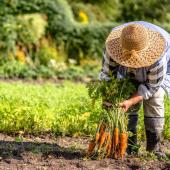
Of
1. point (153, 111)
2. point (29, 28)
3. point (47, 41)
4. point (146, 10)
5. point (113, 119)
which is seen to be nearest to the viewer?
point (113, 119)

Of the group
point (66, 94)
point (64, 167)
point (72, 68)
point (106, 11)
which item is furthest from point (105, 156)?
point (106, 11)

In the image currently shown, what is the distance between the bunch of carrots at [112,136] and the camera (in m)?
5.51

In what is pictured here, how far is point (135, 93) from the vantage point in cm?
554

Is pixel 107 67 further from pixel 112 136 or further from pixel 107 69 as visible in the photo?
pixel 112 136

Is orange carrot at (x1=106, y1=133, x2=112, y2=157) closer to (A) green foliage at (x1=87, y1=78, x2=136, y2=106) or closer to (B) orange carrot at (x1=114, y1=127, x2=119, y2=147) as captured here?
(B) orange carrot at (x1=114, y1=127, x2=119, y2=147)

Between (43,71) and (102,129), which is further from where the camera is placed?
(43,71)

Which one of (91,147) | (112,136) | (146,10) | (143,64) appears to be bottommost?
(91,147)

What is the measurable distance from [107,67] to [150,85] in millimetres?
412

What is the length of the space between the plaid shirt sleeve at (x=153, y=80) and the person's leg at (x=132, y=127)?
33 centimetres

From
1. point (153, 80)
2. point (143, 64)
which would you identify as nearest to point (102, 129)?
point (153, 80)

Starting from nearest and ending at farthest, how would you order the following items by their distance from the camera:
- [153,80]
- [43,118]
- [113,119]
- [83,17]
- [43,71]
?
[153,80]
[113,119]
[43,118]
[43,71]
[83,17]

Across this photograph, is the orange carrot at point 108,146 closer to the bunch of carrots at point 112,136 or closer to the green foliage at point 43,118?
the bunch of carrots at point 112,136

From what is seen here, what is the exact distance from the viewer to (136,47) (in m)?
5.16

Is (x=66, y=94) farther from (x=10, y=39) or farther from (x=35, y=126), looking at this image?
(x=10, y=39)
